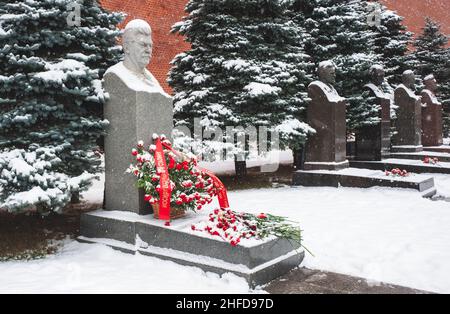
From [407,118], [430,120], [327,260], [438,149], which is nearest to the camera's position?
[327,260]

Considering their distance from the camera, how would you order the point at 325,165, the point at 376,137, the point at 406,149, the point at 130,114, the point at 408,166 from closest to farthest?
the point at 130,114 → the point at 325,165 → the point at 408,166 → the point at 376,137 → the point at 406,149

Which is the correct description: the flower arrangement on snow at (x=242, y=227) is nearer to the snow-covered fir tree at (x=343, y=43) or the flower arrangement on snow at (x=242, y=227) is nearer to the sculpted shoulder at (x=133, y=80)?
the sculpted shoulder at (x=133, y=80)

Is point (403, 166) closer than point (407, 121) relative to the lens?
Yes

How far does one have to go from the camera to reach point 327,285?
12.3 ft

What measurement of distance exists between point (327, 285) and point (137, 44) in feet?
10.9

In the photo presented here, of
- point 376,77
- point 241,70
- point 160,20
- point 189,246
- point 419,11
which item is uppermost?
point 419,11

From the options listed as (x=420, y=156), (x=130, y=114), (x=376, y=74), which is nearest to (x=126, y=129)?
(x=130, y=114)

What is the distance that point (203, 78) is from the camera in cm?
887

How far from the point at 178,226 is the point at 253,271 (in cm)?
95

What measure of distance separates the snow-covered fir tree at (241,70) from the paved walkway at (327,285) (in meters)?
4.82

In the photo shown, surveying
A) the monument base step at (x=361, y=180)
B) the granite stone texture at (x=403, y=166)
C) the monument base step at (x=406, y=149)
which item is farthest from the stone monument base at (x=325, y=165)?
the monument base step at (x=406, y=149)

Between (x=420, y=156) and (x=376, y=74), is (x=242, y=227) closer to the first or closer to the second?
(x=376, y=74)

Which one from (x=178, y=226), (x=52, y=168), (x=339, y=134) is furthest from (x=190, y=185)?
(x=339, y=134)

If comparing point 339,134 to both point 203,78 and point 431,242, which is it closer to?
point 203,78
